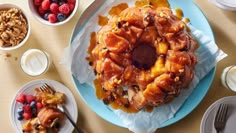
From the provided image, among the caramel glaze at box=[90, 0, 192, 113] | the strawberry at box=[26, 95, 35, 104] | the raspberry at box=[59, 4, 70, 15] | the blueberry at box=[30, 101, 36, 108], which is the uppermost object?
the raspberry at box=[59, 4, 70, 15]

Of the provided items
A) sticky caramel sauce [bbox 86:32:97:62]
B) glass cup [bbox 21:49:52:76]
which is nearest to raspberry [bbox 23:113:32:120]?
glass cup [bbox 21:49:52:76]

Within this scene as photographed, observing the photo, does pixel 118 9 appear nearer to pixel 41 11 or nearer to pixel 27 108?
pixel 41 11

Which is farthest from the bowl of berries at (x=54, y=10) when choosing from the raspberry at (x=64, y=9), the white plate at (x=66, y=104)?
the white plate at (x=66, y=104)

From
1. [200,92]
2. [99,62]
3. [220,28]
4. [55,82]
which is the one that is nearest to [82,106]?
[55,82]

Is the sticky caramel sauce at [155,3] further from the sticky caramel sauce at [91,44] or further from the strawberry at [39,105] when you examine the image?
the strawberry at [39,105]

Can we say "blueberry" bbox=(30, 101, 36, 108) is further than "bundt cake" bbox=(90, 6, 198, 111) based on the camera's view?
Yes

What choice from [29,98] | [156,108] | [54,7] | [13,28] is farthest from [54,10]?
[156,108]

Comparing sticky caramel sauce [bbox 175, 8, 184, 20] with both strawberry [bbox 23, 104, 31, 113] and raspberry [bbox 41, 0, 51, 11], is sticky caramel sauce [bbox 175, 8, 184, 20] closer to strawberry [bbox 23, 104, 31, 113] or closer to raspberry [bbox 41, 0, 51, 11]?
raspberry [bbox 41, 0, 51, 11]
